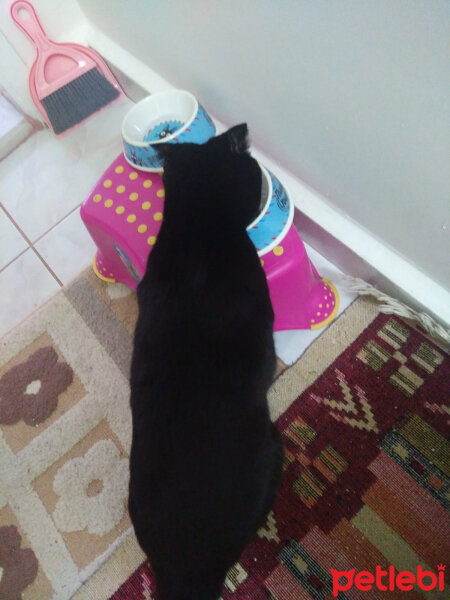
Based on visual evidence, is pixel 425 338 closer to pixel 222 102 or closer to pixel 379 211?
pixel 379 211

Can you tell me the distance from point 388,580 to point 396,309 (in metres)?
0.47

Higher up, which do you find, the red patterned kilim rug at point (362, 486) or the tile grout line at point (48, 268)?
the tile grout line at point (48, 268)

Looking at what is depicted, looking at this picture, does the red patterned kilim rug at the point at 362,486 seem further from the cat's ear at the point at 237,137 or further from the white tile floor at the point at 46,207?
the white tile floor at the point at 46,207

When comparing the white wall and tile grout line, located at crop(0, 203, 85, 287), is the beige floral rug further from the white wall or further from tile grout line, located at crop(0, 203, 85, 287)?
the white wall

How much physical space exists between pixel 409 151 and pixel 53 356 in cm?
83

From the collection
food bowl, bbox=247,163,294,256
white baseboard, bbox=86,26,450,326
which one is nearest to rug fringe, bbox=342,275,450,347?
white baseboard, bbox=86,26,450,326

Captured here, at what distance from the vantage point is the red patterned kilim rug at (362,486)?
708 mm

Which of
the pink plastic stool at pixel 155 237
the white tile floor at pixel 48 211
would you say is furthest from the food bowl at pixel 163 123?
the white tile floor at pixel 48 211

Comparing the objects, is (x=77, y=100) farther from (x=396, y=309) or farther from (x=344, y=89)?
(x=396, y=309)

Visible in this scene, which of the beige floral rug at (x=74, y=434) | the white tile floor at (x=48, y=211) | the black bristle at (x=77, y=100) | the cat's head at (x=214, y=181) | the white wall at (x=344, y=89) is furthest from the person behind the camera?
the black bristle at (x=77, y=100)

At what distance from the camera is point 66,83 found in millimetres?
1143

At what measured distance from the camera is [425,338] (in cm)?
82

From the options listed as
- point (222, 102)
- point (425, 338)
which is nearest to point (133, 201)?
point (222, 102)

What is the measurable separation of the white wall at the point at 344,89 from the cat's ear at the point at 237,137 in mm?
99
